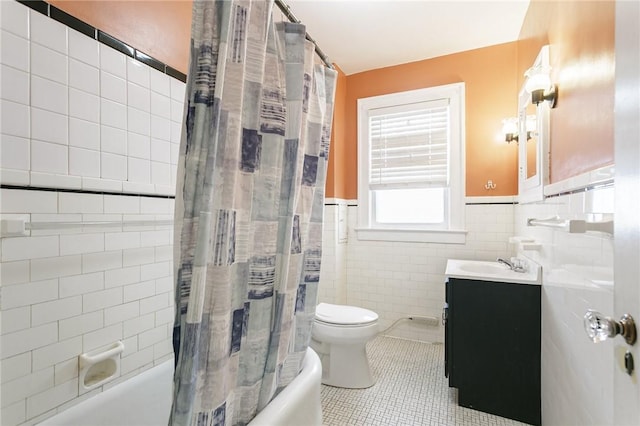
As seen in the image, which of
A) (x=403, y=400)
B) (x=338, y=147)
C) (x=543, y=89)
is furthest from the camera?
(x=338, y=147)

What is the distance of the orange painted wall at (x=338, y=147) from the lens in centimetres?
296

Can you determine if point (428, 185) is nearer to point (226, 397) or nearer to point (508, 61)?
point (508, 61)

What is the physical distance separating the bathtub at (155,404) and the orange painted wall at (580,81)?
1.33 m

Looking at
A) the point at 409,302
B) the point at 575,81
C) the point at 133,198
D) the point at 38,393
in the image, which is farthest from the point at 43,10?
the point at 409,302

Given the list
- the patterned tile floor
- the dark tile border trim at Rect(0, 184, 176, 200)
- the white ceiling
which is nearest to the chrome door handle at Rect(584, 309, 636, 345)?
the patterned tile floor

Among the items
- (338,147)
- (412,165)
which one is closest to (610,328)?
(412,165)

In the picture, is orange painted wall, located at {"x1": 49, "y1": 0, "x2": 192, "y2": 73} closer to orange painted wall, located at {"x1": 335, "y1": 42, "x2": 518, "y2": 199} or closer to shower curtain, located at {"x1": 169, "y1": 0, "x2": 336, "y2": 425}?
shower curtain, located at {"x1": 169, "y1": 0, "x2": 336, "y2": 425}

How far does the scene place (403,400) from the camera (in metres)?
1.97

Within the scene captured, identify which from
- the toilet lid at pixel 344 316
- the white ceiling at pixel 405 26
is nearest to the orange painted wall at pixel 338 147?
the white ceiling at pixel 405 26

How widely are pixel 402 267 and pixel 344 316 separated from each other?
1004 mm

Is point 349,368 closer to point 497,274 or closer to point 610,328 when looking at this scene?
point 497,274

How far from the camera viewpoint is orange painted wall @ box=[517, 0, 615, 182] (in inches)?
40.0

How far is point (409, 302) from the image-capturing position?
2896mm

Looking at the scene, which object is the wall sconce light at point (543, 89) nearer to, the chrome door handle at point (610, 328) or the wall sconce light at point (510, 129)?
the wall sconce light at point (510, 129)
